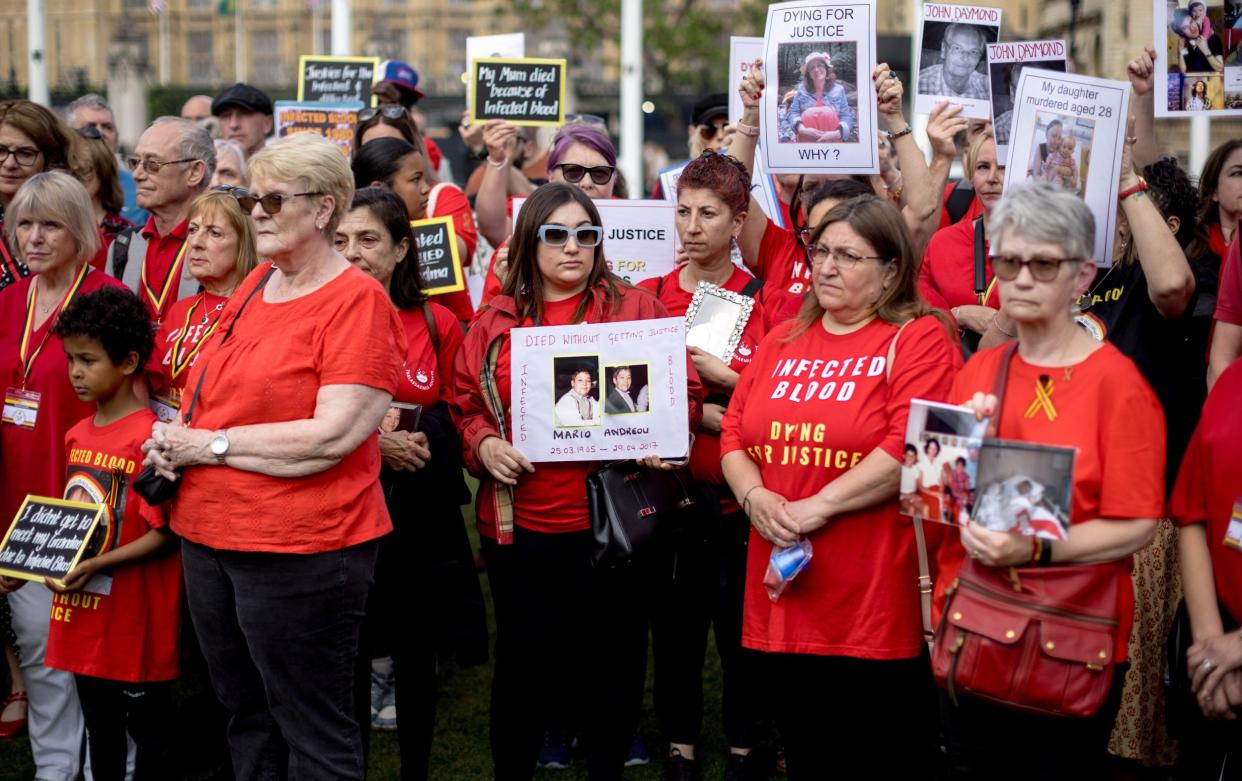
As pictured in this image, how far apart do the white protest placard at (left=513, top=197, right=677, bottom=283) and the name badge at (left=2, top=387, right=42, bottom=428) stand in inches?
78.9

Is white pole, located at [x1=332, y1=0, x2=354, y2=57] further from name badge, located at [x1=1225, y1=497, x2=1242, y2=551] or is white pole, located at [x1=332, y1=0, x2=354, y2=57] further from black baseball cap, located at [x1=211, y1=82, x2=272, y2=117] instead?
name badge, located at [x1=1225, y1=497, x2=1242, y2=551]

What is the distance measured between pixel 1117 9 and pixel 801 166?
4595cm

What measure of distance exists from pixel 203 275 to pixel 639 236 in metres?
1.82

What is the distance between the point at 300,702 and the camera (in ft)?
13.5

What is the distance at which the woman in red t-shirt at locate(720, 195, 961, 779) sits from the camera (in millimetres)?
3996

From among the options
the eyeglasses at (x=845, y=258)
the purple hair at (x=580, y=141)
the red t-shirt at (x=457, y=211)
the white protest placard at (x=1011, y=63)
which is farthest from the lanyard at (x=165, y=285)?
the white protest placard at (x=1011, y=63)

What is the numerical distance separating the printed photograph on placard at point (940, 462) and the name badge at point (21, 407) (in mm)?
3253

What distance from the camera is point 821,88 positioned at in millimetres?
5262

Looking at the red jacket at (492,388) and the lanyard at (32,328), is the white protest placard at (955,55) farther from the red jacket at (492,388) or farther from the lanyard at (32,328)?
the lanyard at (32,328)

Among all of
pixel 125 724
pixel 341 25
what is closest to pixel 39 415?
pixel 125 724

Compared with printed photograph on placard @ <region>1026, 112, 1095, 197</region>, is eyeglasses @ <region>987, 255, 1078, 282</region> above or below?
below

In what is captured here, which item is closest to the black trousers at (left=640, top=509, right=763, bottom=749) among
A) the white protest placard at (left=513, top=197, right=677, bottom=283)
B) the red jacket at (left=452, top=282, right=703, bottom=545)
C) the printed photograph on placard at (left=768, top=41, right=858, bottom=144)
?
the red jacket at (left=452, top=282, right=703, bottom=545)

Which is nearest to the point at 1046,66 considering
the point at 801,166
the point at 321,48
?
the point at 801,166

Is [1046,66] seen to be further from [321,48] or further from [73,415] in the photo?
[321,48]
